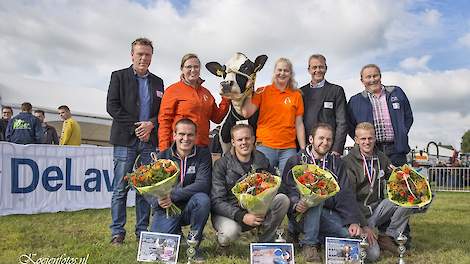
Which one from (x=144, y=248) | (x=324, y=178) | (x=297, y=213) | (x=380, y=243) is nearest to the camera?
(x=144, y=248)

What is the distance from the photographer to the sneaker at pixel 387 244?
156 inches

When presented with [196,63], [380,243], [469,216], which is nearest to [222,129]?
[196,63]

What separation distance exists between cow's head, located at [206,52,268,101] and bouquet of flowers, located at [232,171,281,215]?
86 cm

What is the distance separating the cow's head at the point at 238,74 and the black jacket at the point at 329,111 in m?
0.68

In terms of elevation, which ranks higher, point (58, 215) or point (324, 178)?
point (324, 178)

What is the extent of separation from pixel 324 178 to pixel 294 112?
0.87 metres

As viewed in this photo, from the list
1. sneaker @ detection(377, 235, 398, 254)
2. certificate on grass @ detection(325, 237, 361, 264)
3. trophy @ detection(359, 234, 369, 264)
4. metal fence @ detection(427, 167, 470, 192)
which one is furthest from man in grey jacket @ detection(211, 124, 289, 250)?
metal fence @ detection(427, 167, 470, 192)

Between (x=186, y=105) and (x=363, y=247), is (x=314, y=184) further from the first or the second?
(x=186, y=105)

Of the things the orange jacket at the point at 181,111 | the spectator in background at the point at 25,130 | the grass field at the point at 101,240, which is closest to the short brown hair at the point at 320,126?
the orange jacket at the point at 181,111

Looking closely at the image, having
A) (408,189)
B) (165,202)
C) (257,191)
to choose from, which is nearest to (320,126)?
(408,189)

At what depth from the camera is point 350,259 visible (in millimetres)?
3316

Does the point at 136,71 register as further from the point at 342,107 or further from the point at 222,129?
the point at 342,107

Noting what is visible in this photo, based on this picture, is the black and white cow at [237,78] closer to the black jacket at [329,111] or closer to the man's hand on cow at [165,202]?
the black jacket at [329,111]

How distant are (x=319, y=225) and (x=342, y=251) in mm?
399
